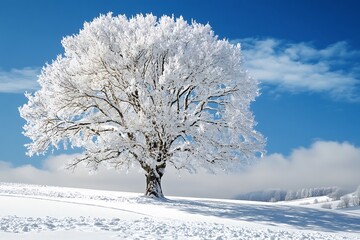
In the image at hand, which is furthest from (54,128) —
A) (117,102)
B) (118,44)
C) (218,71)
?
(218,71)

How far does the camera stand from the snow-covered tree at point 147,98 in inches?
955

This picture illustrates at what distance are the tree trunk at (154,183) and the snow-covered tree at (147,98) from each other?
0.06m

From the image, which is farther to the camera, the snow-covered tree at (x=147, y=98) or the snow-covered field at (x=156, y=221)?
the snow-covered tree at (x=147, y=98)

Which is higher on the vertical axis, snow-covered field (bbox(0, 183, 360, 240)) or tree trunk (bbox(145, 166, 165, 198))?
tree trunk (bbox(145, 166, 165, 198))

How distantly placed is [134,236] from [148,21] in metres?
17.8

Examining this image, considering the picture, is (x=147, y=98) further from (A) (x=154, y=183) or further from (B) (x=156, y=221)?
(B) (x=156, y=221)

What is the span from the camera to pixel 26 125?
27531 millimetres

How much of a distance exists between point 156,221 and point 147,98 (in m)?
9.64

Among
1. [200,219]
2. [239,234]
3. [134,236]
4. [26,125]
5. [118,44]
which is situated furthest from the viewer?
[26,125]

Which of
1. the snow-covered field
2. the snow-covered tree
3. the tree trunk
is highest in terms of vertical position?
the snow-covered tree

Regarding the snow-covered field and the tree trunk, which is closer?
the snow-covered field

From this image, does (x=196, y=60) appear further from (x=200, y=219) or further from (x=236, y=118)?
(x=200, y=219)

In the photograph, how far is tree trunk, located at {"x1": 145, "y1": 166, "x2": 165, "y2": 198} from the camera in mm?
25766

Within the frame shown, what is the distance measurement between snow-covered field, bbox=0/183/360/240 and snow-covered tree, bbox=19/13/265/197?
3121mm
